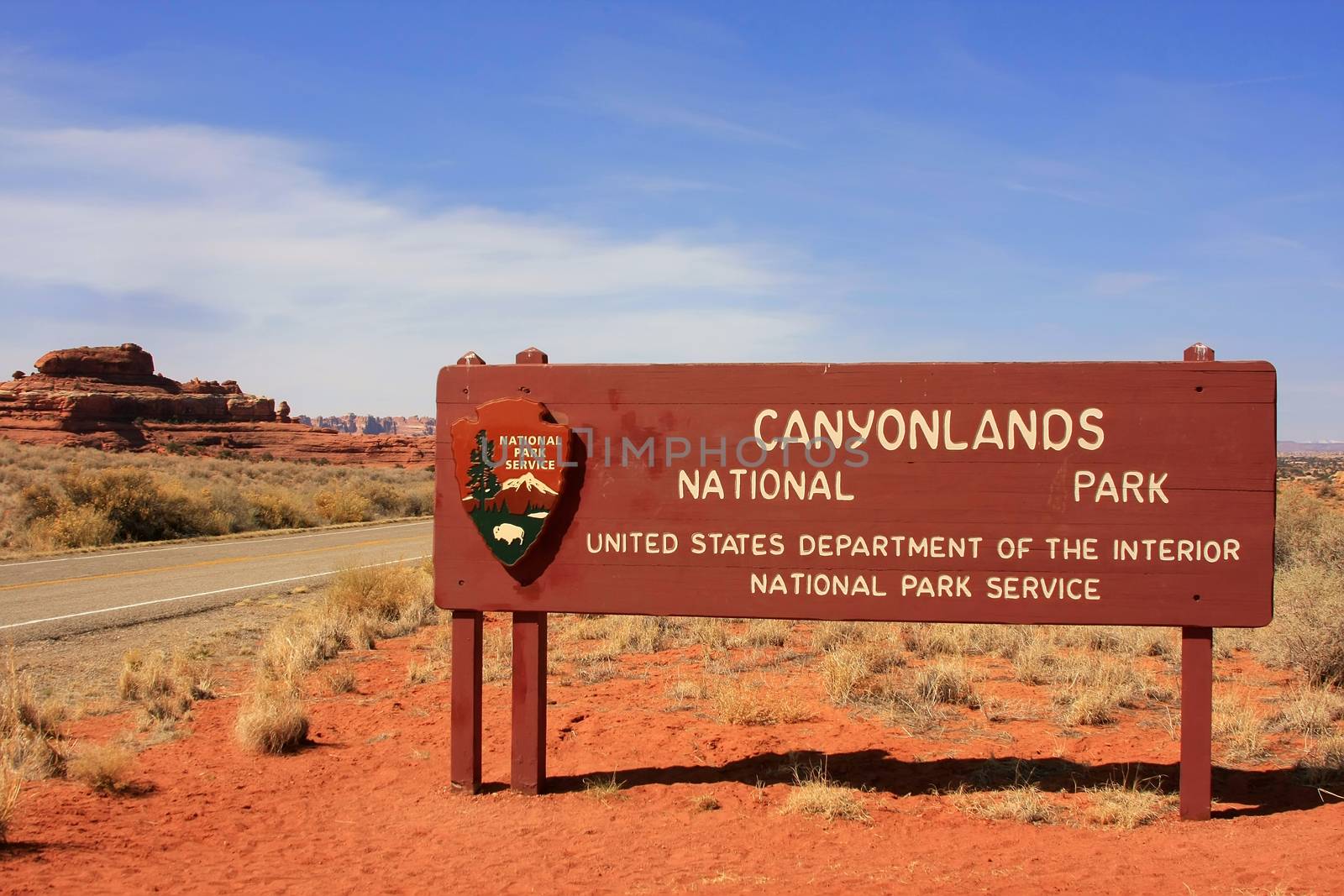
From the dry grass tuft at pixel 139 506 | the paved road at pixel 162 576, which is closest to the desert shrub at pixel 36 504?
the dry grass tuft at pixel 139 506

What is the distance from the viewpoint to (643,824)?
5266mm

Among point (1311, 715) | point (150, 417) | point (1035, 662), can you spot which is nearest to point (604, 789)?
point (1035, 662)

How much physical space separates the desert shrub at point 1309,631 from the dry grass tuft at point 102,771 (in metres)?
8.40

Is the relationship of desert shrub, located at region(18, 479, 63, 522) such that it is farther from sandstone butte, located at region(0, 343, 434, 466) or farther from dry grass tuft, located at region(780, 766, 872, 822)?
sandstone butte, located at region(0, 343, 434, 466)

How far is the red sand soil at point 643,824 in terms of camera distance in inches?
176

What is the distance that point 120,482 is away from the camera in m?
23.6

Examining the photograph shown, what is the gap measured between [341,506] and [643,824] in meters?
28.4

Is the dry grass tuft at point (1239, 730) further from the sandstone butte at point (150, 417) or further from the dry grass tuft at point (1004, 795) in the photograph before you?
the sandstone butte at point (150, 417)

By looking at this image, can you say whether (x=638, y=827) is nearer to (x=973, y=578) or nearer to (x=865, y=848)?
(x=865, y=848)

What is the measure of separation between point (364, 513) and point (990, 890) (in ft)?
101

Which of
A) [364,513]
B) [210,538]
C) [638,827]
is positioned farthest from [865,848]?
[364,513]

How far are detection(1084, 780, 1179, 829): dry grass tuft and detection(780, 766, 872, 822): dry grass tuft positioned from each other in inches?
48.5

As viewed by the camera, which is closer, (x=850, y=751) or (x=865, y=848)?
(x=865, y=848)

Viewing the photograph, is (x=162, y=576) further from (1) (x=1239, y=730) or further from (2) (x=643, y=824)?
(1) (x=1239, y=730)
